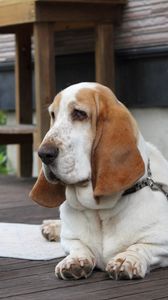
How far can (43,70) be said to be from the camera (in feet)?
18.0

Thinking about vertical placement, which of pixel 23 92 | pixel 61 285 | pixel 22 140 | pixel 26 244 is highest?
pixel 61 285

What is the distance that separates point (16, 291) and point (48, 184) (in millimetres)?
495

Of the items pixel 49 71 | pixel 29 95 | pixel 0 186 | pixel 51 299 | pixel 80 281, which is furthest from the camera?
pixel 29 95

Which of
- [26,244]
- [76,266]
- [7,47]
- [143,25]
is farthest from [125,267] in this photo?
[7,47]

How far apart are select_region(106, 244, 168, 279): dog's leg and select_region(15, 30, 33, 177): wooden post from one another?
11.6ft

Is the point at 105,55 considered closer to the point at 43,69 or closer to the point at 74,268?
the point at 43,69

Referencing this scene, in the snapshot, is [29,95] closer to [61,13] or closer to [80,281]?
[61,13]

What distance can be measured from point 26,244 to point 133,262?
87cm

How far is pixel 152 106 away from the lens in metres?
5.80

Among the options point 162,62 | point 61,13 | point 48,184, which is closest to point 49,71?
point 61,13

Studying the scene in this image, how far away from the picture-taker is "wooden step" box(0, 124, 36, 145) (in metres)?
5.77

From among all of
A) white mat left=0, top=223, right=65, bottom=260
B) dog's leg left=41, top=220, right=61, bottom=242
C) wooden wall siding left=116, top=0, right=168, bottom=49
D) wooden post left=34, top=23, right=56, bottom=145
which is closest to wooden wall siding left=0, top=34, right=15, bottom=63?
wooden wall siding left=116, top=0, right=168, bottom=49

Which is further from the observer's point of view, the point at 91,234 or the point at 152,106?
the point at 152,106

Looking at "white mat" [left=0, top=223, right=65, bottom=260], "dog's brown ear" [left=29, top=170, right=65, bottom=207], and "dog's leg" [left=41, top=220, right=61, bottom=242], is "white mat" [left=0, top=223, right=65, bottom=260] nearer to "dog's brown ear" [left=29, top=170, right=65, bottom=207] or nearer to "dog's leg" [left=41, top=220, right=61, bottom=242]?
"dog's leg" [left=41, top=220, right=61, bottom=242]
